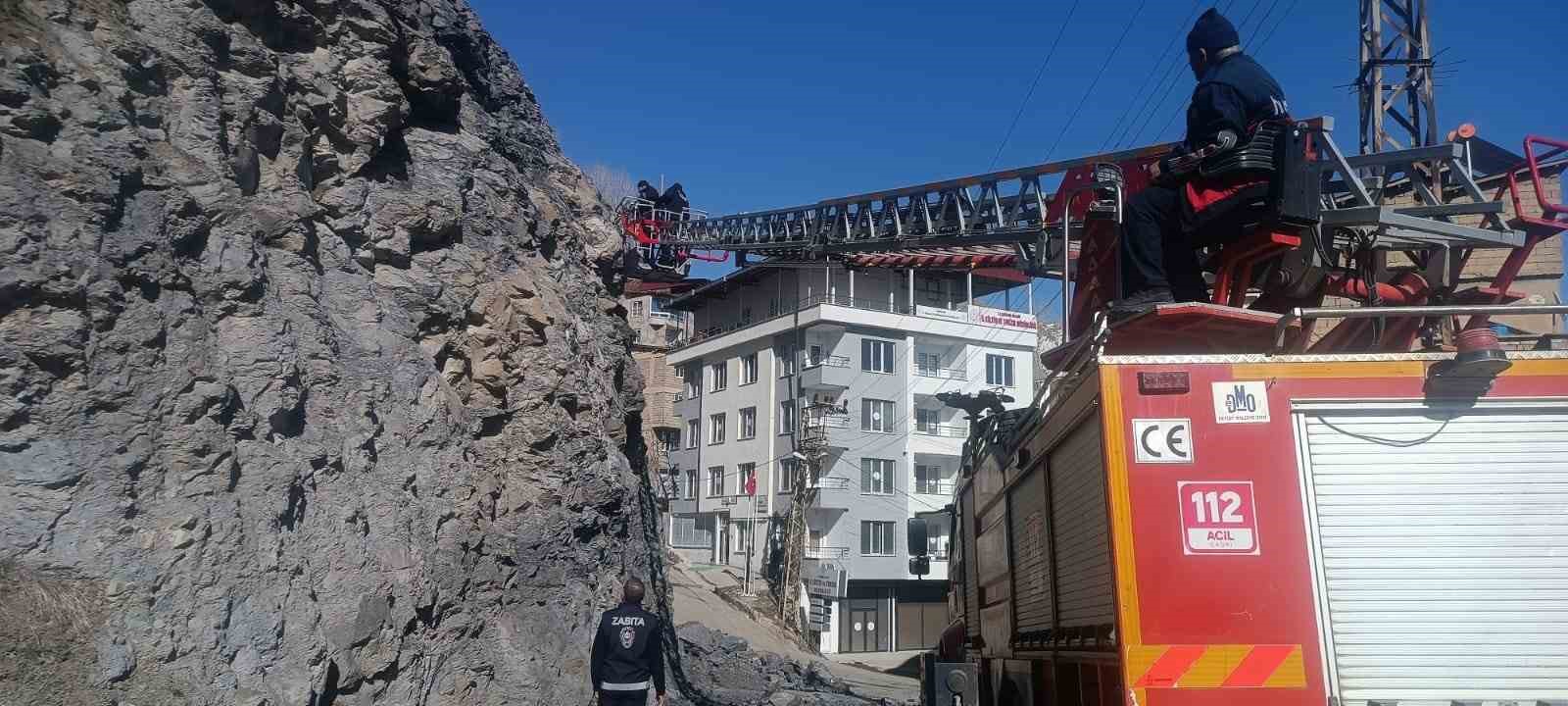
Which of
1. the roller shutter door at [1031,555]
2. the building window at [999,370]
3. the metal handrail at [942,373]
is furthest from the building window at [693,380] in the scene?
the roller shutter door at [1031,555]

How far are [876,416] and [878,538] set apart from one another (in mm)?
5126

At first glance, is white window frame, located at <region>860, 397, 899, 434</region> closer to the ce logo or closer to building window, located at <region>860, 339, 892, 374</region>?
building window, located at <region>860, 339, 892, 374</region>

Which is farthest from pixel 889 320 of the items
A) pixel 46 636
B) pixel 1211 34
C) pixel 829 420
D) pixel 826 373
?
pixel 46 636

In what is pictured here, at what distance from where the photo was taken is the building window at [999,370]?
47.2m

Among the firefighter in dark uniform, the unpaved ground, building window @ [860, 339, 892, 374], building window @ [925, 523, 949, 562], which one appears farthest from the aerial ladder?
building window @ [860, 339, 892, 374]

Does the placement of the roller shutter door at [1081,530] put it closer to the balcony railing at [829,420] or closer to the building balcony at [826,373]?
the balcony railing at [829,420]

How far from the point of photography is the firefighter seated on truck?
5477mm

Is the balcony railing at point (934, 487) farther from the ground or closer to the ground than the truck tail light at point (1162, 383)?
farther from the ground

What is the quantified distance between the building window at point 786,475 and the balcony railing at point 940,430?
5.64 m

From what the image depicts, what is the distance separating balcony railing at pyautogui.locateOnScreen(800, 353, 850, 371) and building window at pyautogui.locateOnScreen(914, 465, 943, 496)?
5.59 meters

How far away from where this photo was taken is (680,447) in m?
51.8

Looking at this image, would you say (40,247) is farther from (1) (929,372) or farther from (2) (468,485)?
(1) (929,372)

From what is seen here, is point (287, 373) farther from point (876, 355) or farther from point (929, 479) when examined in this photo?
point (929, 479)

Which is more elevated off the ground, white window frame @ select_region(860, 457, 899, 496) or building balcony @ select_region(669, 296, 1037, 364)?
building balcony @ select_region(669, 296, 1037, 364)
